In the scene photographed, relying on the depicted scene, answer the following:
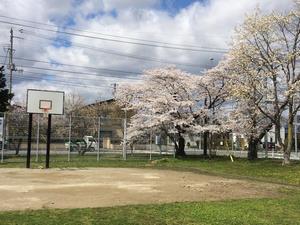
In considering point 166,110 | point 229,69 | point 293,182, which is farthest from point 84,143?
point 293,182

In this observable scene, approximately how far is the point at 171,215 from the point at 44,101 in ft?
53.0

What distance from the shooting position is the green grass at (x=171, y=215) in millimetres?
9617

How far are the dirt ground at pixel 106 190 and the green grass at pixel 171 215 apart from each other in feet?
2.89

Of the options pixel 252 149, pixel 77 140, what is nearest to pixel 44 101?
pixel 77 140

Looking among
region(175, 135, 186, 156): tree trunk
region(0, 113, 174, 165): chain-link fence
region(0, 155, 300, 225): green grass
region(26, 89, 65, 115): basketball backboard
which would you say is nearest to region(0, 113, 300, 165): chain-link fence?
region(0, 113, 174, 165): chain-link fence

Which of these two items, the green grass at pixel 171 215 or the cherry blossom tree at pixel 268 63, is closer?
the green grass at pixel 171 215

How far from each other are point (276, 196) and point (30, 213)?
297 inches

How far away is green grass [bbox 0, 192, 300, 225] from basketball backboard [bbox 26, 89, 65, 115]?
→ 47.7ft

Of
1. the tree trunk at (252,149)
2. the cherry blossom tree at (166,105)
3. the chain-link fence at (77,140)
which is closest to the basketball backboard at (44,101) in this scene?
the chain-link fence at (77,140)

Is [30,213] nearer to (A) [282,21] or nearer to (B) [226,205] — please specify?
(B) [226,205]

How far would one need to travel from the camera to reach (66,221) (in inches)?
372

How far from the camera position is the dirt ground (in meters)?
12.1

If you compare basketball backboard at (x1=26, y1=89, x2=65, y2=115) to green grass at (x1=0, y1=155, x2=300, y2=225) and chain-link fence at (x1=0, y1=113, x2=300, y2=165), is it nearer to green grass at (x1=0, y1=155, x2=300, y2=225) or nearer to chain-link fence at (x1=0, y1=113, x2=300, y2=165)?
chain-link fence at (x1=0, y1=113, x2=300, y2=165)

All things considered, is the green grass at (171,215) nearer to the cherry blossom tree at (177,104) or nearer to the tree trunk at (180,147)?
the cherry blossom tree at (177,104)
